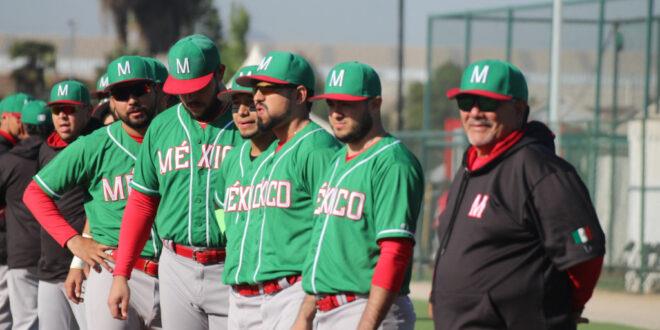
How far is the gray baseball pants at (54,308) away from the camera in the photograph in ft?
32.0

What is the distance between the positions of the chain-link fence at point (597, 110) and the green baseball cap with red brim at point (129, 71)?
12.5 m

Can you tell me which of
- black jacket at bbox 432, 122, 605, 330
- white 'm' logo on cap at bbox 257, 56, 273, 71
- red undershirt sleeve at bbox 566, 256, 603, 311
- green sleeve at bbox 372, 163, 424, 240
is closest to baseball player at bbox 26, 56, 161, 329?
white 'm' logo on cap at bbox 257, 56, 273, 71

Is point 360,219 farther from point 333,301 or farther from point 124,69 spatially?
point 124,69

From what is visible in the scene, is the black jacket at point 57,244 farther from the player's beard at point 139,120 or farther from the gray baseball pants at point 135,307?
the gray baseball pants at point 135,307

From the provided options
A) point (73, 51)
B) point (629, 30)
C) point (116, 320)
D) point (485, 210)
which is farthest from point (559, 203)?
point (73, 51)

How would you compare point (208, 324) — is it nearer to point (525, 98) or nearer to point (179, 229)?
point (179, 229)

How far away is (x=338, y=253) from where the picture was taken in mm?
6316

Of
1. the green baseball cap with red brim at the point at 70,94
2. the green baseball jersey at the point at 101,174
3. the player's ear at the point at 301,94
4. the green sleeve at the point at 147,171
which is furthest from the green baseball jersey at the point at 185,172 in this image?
the green baseball cap with red brim at the point at 70,94

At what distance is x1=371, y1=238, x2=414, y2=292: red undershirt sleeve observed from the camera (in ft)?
19.8

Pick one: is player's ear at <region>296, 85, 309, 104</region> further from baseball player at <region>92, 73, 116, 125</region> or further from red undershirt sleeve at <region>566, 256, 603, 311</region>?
baseball player at <region>92, 73, 116, 125</region>

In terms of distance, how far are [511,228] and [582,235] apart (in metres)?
0.29

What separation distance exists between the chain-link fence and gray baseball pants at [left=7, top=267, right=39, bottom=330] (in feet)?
35.3

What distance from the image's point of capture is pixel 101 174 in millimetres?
8492

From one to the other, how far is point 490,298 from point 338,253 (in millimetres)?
1001
